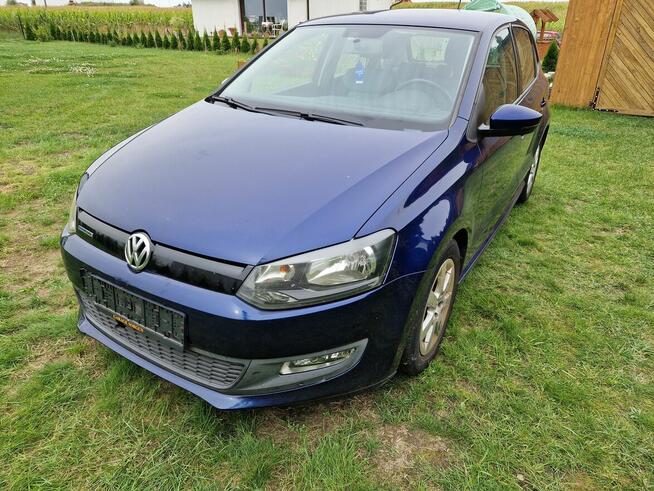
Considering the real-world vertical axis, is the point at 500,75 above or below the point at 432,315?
above

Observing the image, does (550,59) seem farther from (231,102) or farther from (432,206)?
(432,206)

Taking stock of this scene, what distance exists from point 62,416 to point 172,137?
1379 mm

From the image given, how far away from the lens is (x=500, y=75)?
295 cm

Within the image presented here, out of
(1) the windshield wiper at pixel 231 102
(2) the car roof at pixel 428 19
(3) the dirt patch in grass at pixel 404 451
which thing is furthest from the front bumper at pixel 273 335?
(2) the car roof at pixel 428 19

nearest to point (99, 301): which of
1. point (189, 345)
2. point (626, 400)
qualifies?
point (189, 345)

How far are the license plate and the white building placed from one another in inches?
914

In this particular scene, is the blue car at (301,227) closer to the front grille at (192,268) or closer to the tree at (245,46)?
the front grille at (192,268)

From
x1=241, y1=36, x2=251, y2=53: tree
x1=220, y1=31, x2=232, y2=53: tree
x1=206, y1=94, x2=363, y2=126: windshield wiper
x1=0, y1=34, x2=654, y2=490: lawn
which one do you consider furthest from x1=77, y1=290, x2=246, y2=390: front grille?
x1=220, y1=31, x2=232, y2=53: tree

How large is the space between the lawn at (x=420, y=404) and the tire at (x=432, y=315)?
11 centimetres

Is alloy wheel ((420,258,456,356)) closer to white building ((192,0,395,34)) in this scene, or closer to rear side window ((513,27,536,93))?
rear side window ((513,27,536,93))

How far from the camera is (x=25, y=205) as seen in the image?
3988mm

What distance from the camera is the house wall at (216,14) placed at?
25094mm

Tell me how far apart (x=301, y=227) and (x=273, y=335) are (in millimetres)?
391

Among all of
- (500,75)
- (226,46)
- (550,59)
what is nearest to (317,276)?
(500,75)
